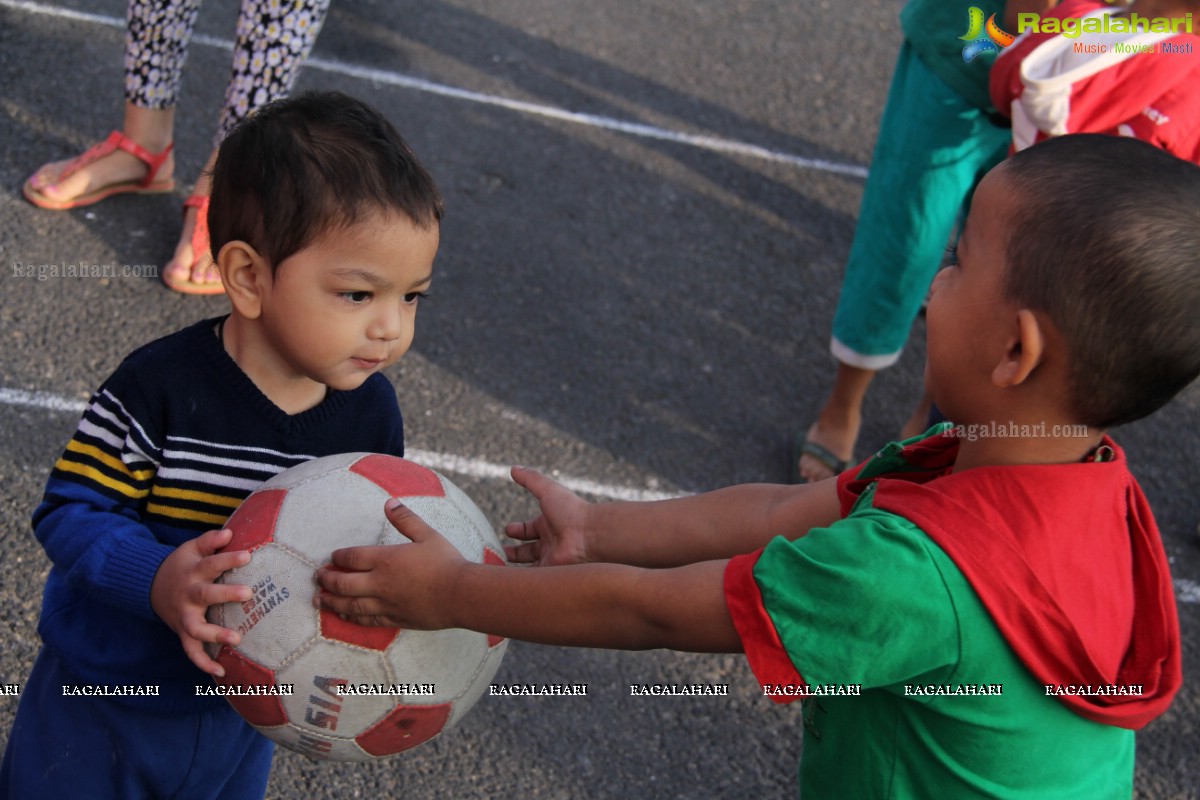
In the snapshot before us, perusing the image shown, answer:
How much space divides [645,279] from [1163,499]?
2.18 meters

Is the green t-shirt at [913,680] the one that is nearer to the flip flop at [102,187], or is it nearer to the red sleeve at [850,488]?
the red sleeve at [850,488]

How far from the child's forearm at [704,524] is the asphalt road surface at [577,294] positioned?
101 cm

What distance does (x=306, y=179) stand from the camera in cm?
181

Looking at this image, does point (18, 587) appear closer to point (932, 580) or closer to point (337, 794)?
point (337, 794)

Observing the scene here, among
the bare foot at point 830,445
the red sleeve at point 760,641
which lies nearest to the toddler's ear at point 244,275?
the red sleeve at point 760,641

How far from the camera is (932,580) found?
151cm

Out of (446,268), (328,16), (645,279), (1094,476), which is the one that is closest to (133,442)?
(1094,476)

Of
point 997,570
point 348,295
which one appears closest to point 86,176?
point 348,295

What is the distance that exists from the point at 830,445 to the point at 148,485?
272 cm

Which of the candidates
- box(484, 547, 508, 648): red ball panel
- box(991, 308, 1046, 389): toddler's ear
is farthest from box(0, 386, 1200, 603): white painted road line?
box(991, 308, 1046, 389): toddler's ear

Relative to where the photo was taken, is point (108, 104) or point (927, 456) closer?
point (927, 456)

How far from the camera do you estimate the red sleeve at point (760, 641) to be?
1.53 m

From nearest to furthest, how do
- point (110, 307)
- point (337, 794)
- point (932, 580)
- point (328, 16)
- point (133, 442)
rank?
point (932, 580), point (133, 442), point (337, 794), point (110, 307), point (328, 16)

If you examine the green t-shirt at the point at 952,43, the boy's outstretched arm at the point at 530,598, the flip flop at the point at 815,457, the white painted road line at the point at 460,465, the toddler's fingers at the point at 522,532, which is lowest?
the white painted road line at the point at 460,465
